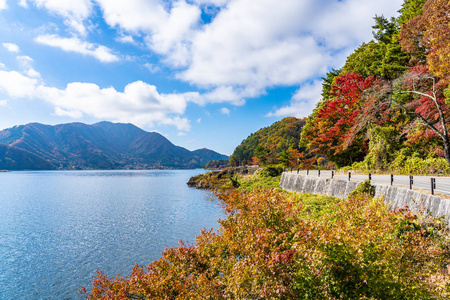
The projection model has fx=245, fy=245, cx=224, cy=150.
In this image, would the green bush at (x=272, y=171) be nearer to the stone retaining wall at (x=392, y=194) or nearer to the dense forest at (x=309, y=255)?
the stone retaining wall at (x=392, y=194)

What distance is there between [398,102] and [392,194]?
15.6m

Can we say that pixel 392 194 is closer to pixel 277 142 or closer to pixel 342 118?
pixel 342 118

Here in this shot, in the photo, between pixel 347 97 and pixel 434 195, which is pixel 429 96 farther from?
pixel 434 195

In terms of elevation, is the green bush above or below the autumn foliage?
above

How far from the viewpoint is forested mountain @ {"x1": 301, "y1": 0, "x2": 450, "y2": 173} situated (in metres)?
20.3

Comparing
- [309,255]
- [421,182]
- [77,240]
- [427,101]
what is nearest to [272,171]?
[427,101]

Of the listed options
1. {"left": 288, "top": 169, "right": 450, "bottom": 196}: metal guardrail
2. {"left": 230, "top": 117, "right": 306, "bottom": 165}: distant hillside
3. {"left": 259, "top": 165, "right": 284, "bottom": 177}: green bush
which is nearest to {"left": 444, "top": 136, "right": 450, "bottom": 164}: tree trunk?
{"left": 288, "top": 169, "right": 450, "bottom": 196}: metal guardrail

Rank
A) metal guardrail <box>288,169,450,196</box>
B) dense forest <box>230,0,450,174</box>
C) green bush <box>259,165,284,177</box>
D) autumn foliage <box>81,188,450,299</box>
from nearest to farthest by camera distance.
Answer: autumn foliage <box>81,188,450,299</box>
metal guardrail <box>288,169,450,196</box>
dense forest <box>230,0,450,174</box>
green bush <box>259,165,284,177</box>

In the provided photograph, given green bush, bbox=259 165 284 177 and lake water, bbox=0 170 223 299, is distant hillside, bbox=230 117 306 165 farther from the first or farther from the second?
lake water, bbox=0 170 223 299

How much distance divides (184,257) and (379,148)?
24.8 meters

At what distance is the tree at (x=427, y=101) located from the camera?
67.9 ft

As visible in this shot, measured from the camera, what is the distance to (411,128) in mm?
23891

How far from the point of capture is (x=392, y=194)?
45.2ft

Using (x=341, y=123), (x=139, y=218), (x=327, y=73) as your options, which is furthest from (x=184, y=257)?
(x=327, y=73)
